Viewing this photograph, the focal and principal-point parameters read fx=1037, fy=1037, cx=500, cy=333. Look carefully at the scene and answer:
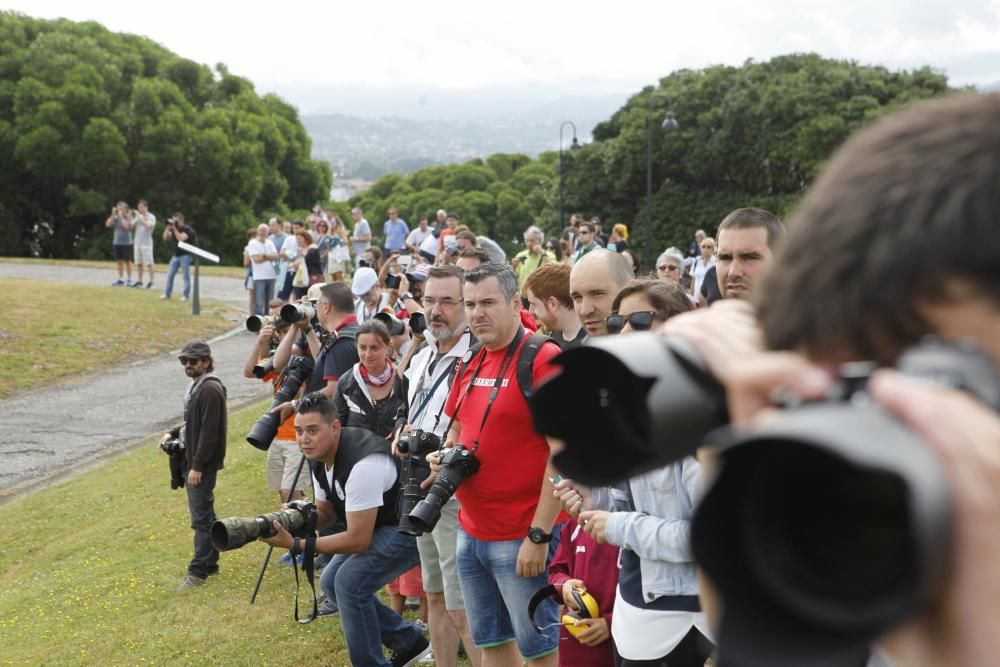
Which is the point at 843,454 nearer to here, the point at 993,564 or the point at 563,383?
the point at 993,564

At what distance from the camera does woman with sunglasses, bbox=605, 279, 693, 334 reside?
4496 mm

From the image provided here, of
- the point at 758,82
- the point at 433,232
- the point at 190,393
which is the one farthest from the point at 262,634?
the point at 758,82

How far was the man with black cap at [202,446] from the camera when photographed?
30.1 ft

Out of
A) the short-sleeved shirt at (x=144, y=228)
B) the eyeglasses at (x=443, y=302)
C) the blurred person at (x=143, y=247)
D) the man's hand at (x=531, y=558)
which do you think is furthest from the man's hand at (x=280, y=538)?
the blurred person at (x=143, y=247)

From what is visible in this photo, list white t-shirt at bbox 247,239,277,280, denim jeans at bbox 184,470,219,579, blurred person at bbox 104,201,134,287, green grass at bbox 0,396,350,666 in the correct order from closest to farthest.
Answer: green grass at bbox 0,396,350,666, denim jeans at bbox 184,470,219,579, white t-shirt at bbox 247,239,277,280, blurred person at bbox 104,201,134,287

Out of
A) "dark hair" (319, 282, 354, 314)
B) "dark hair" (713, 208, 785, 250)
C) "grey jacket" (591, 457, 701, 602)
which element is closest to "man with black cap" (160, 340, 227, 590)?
"dark hair" (319, 282, 354, 314)

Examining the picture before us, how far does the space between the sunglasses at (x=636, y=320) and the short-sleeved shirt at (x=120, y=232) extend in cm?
2435

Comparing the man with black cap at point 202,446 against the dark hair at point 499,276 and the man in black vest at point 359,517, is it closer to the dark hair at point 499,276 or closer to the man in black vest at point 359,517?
the man in black vest at point 359,517

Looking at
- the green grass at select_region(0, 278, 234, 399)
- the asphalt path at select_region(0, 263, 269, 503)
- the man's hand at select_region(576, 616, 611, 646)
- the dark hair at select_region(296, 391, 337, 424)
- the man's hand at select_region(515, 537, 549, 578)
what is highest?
the dark hair at select_region(296, 391, 337, 424)

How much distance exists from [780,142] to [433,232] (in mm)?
25221

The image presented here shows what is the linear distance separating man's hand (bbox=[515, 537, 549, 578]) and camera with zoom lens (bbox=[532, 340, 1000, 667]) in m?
4.17

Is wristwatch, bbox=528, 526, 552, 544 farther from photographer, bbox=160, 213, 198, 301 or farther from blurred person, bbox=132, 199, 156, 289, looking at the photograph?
blurred person, bbox=132, 199, 156, 289

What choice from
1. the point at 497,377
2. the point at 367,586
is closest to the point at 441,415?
the point at 497,377

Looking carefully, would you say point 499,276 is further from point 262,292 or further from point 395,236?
point 395,236
